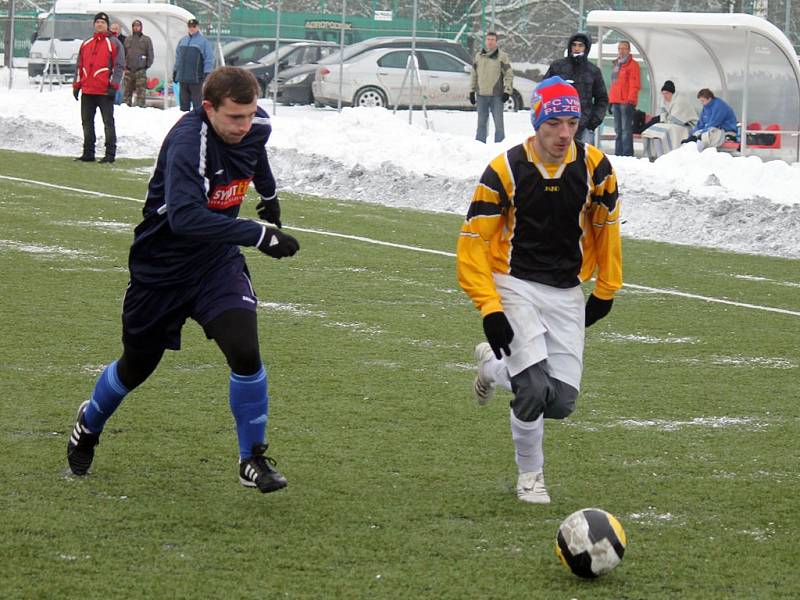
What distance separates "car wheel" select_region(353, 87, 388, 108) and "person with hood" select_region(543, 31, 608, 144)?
11.8 metres

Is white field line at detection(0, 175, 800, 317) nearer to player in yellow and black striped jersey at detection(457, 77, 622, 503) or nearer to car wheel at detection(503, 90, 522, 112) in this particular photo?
player in yellow and black striped jersey at detection(457, 77, 622, 503)

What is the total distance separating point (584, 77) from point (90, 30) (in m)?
22.2

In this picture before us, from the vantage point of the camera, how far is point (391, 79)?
99.8 ft

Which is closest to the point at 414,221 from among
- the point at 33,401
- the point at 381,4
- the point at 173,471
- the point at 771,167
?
the point at 771,167

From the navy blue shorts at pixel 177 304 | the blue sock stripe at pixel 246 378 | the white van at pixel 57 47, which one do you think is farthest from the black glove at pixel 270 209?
the white van at pixel 57 47

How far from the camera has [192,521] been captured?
18.2ft

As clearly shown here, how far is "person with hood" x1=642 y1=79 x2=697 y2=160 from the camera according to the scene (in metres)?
23.0

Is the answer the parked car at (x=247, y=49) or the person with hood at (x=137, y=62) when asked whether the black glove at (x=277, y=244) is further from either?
the parked car at (x=247, y=49)

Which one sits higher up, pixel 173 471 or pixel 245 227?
pixel 245 227

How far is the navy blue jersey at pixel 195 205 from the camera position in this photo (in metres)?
5.53

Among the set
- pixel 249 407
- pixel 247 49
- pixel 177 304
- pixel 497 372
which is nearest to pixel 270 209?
pixel 177 304

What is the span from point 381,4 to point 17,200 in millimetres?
16569

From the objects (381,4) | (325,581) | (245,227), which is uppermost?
(381,4)

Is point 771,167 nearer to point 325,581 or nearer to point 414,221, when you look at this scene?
point 414,221
